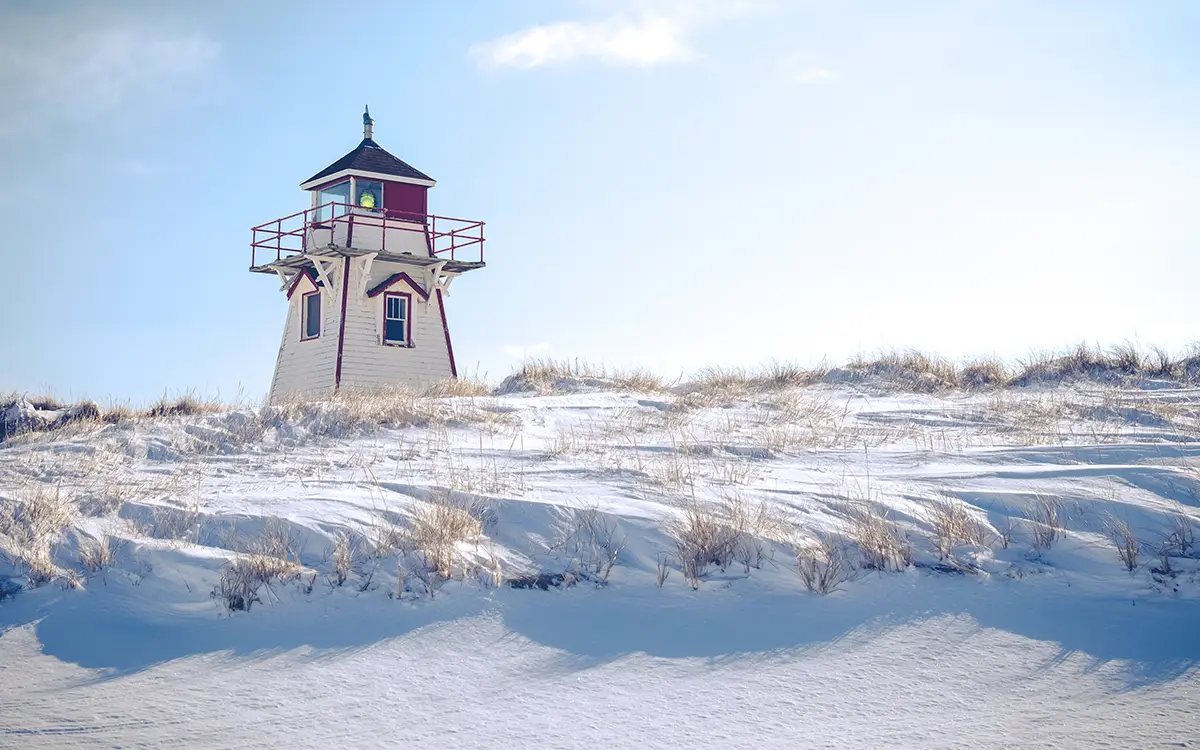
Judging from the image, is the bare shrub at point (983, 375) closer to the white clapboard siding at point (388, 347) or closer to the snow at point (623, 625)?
the snow at point (623, 625)

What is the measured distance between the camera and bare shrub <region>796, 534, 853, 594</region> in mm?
5227

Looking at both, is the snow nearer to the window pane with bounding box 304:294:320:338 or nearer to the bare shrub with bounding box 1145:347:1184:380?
the bare shrub with bounding box 1145:347:1184:380

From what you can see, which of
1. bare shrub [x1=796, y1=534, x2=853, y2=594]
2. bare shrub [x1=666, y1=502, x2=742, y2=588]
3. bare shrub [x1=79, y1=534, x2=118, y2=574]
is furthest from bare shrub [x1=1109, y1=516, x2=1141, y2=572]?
bare shrub [x1=79, y1=534, x2=118, y2=574]

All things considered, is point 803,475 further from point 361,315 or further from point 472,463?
point 361,315

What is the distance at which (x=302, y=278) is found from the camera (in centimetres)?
2450

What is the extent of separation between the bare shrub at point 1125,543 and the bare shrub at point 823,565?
1544mm

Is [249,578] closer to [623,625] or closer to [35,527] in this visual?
[35,527]

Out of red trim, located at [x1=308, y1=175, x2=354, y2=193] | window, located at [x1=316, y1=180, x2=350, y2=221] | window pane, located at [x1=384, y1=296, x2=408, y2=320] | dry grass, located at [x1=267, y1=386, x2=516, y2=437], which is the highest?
red trim, located at [x1=308, y1=175, x2=354, y2=193]

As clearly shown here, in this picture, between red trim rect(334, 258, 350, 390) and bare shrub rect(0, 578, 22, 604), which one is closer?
bare shrub rect(0, 578, 22, 604)

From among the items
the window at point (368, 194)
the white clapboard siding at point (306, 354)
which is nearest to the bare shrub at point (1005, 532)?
the white clapboard siding at point (306, 354)

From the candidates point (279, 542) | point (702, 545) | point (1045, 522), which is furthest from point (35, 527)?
point (1045, 522)

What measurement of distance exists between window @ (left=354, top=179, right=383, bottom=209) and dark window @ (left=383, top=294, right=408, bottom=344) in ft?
7.55

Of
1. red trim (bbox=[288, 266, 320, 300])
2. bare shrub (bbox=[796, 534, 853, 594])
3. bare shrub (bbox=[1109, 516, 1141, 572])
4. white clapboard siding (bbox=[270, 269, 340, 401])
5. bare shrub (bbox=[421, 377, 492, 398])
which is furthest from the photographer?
red trim (bbox=[288, 266, 320, 300])

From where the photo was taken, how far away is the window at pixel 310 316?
24.1 m
